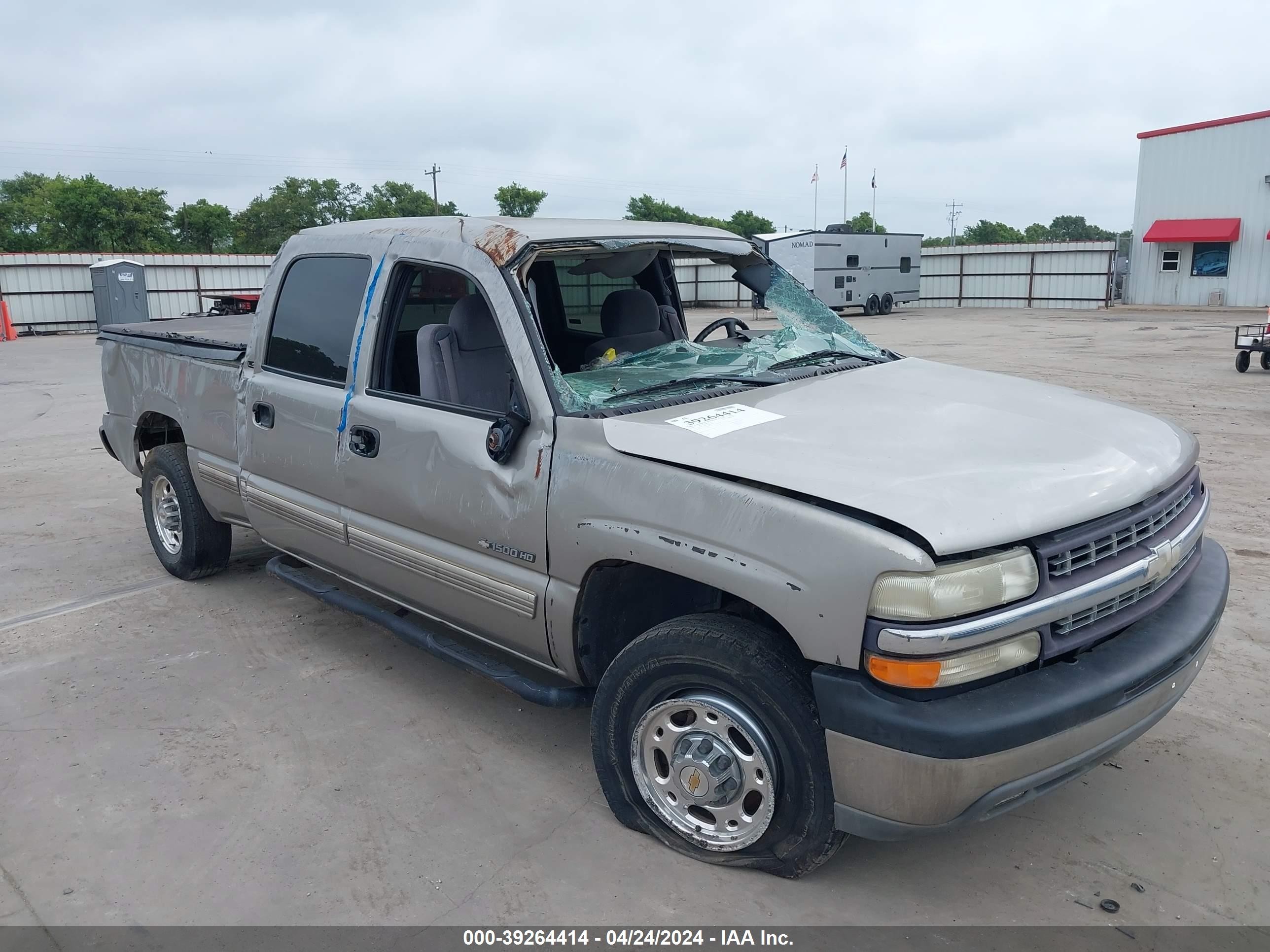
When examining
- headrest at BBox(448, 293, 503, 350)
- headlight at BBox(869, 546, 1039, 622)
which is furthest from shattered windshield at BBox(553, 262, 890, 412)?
headlight at BBox(869, 546, 1039, 622)

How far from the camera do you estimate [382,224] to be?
12.8 feet

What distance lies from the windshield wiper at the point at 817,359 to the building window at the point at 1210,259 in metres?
31.2

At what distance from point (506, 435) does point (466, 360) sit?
2.02 ft

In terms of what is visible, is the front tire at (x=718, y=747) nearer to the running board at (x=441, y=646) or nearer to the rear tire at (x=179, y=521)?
the running board at (x=441, y=646)

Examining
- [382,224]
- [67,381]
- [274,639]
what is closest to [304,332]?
[382,224]

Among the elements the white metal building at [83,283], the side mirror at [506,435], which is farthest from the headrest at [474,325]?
the white metal building at [83,283]

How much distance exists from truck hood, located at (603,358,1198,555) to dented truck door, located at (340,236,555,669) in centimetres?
45

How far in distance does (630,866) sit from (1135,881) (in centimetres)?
142

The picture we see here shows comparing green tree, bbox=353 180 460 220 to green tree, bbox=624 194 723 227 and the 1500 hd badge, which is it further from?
the 1500 hd badge

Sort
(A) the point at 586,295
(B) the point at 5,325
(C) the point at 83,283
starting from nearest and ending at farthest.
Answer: (A) the point at 586,295
(B) the point at 5,325
(C) the point at 83,283

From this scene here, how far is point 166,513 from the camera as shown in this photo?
5.49 metres

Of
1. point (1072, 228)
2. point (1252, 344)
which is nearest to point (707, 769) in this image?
point (1252, 344)

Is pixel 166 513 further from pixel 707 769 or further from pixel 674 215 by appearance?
pixel 674 215

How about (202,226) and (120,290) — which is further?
(202,226)
